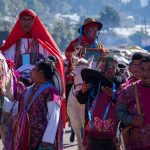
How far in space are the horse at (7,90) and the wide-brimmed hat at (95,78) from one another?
0.74 meters

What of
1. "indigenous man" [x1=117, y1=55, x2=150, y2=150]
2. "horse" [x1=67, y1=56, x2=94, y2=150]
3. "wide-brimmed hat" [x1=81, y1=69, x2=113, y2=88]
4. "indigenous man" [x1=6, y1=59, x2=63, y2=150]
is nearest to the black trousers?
"indigenous man" [x1=6, y1=59, x2=63, y2=150]

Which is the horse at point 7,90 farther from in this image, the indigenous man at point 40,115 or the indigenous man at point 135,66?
the indigenous man at point 135,66

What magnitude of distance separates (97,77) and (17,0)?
133 meters

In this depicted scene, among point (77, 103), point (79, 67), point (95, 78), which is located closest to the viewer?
point (95, 78)

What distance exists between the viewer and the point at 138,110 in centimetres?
547

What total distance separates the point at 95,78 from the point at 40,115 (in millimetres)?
829

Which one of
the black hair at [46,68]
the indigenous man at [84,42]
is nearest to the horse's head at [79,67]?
the indigenous man at [84,42]

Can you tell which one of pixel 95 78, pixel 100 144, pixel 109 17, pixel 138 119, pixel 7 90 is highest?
pixel 109 17

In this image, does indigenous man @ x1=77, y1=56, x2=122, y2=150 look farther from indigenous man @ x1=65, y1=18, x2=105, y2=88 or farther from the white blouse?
indigenous man @ x1=65, y1=18, x2=105, y2=88

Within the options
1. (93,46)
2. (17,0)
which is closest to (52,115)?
(93,46)

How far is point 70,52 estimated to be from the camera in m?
9.46

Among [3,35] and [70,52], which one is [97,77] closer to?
[70,52]

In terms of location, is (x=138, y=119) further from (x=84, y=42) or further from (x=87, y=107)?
(x=84, y=42)

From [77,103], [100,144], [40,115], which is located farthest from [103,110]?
[77,103]
